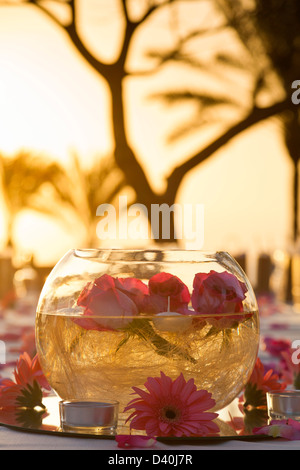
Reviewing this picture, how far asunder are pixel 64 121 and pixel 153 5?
30.6 feet

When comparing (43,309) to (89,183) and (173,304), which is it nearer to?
(173,304)

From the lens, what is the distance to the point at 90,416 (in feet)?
3.34

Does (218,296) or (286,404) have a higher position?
(218,296)

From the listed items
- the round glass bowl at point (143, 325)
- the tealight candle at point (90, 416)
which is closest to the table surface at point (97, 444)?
the tealight candle at point (90, 416)

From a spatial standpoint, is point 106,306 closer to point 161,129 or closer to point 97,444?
point 97,444

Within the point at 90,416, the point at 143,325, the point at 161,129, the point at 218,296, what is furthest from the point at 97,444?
the point at 161,129

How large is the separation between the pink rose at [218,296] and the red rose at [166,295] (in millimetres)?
19

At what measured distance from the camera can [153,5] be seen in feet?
33.0

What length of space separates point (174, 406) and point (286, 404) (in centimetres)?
21

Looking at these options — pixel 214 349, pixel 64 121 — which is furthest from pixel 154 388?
pixel 64 121

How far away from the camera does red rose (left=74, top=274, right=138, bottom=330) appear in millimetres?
1111

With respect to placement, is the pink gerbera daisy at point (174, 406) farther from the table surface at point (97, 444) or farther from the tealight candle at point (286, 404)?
the tealight candle at point (286, 404)
